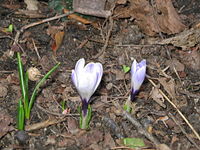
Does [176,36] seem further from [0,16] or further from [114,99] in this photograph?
[0,16]

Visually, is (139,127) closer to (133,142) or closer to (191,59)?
A: (133,142)

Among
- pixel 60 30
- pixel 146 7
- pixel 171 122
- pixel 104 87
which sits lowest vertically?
pixel 171 122

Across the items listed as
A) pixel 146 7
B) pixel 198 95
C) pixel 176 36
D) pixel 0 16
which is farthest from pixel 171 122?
pixel 0 16

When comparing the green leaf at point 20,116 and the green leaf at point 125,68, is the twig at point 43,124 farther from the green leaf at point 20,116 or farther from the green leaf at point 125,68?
the green leaf at point 125,68

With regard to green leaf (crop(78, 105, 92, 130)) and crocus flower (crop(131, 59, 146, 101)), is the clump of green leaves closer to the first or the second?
green leaf (crop(78, 105, 92, 130))

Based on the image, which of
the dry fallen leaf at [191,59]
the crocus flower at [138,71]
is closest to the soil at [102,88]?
the dry fallen leaf at [191,59]

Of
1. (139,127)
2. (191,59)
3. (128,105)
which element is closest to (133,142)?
(139,127)

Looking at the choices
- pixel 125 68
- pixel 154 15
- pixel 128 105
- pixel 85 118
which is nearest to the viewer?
pixel 85 118
